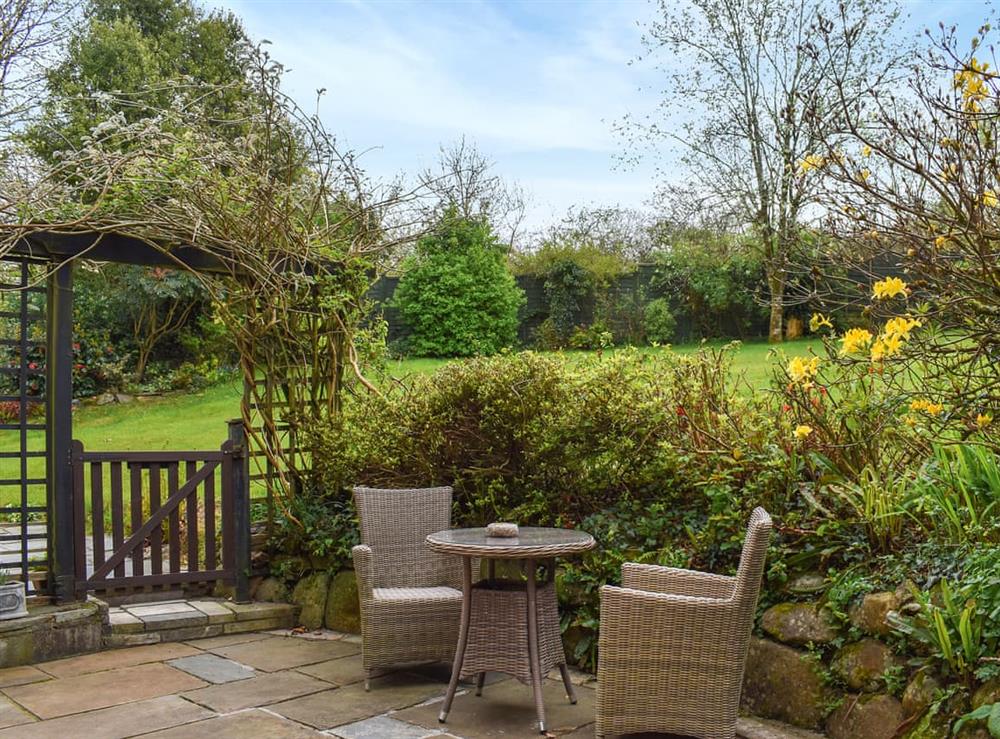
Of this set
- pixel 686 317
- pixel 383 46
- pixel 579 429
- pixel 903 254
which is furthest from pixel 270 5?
pixel 686 317

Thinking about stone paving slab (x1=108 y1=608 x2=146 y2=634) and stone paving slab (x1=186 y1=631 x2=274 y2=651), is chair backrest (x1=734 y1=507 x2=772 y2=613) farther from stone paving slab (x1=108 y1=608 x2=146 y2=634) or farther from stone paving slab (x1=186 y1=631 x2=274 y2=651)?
stone paving slab (x1=108 y1=608 x2=146 y2=634)

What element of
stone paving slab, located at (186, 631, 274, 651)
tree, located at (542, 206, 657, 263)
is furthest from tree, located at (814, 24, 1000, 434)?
tree, located at (542, 206, 657, 263)

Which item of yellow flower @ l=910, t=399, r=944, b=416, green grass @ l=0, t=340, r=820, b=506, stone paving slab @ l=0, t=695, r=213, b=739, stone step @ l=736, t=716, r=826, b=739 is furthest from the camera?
green grass @ l=0, t=340, r=820, b=506

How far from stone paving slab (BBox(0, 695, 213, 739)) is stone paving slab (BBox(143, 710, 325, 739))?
0.08 metres

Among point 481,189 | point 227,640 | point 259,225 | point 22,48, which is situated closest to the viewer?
point 227,640

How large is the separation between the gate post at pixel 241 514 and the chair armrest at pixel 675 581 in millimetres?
2610

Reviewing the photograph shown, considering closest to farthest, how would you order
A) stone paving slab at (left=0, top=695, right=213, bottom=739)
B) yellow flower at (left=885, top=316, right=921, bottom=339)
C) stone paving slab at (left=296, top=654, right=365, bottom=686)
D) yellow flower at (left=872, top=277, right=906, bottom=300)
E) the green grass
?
yellow flower at (left=885, top=316, right=921, bottom=339) < yellow flower at (left=872, top=277, right=906, bottom=300) < stone paving slab at (left=0, top=695, right=213, bottom=739) < stone paving slab at (left=296, top=654, right=365, bottom=686) < the green grass

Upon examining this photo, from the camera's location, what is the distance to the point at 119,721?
3.27m

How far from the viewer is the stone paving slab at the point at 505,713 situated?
10.4 ft

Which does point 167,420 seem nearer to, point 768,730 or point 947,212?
point 768,730

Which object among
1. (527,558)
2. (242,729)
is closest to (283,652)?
(242,729)

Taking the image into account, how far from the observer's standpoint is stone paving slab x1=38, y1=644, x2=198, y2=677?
397 cm

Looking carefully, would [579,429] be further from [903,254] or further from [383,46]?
[383,46]

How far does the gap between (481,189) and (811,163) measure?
1098 centimetres
